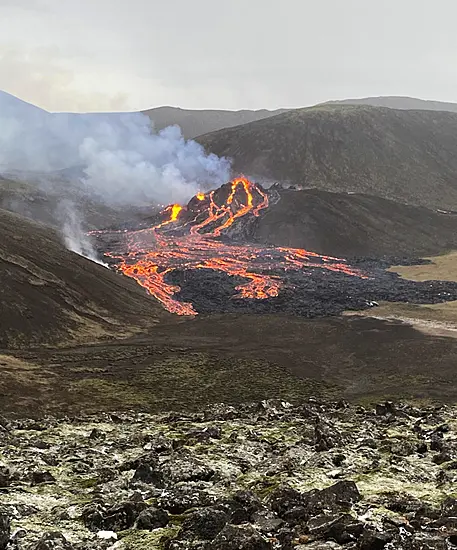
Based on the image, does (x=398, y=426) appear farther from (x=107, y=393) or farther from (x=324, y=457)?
(x=107, y=393)

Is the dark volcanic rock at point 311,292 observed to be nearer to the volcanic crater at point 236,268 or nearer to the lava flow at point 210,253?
the volcanic crater at point 236,268

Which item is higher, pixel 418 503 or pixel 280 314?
pixel 418 503

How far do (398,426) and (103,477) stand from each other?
12217mm

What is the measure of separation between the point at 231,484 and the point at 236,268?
74.2 m

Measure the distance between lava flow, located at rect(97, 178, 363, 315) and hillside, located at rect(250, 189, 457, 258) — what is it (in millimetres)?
5809

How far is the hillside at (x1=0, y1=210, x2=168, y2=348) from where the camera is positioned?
46.8m

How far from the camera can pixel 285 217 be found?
392 feet

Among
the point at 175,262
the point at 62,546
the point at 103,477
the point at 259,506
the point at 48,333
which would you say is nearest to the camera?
the point at 62,546

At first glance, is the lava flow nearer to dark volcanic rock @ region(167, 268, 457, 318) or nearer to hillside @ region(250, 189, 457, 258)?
dark volcanic rock @ region(167, 268, 457, 318)

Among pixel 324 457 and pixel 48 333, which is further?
pixel 48 333

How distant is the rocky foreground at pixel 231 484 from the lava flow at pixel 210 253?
141 ft

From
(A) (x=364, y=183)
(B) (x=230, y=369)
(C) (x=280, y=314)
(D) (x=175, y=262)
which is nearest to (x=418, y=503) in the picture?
(B) (x=230, y=369)

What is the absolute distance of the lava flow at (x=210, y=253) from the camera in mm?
75875

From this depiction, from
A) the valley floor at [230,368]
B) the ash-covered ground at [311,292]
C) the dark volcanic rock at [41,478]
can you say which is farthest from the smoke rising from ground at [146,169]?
the dark volcanic rock at [41,478]
